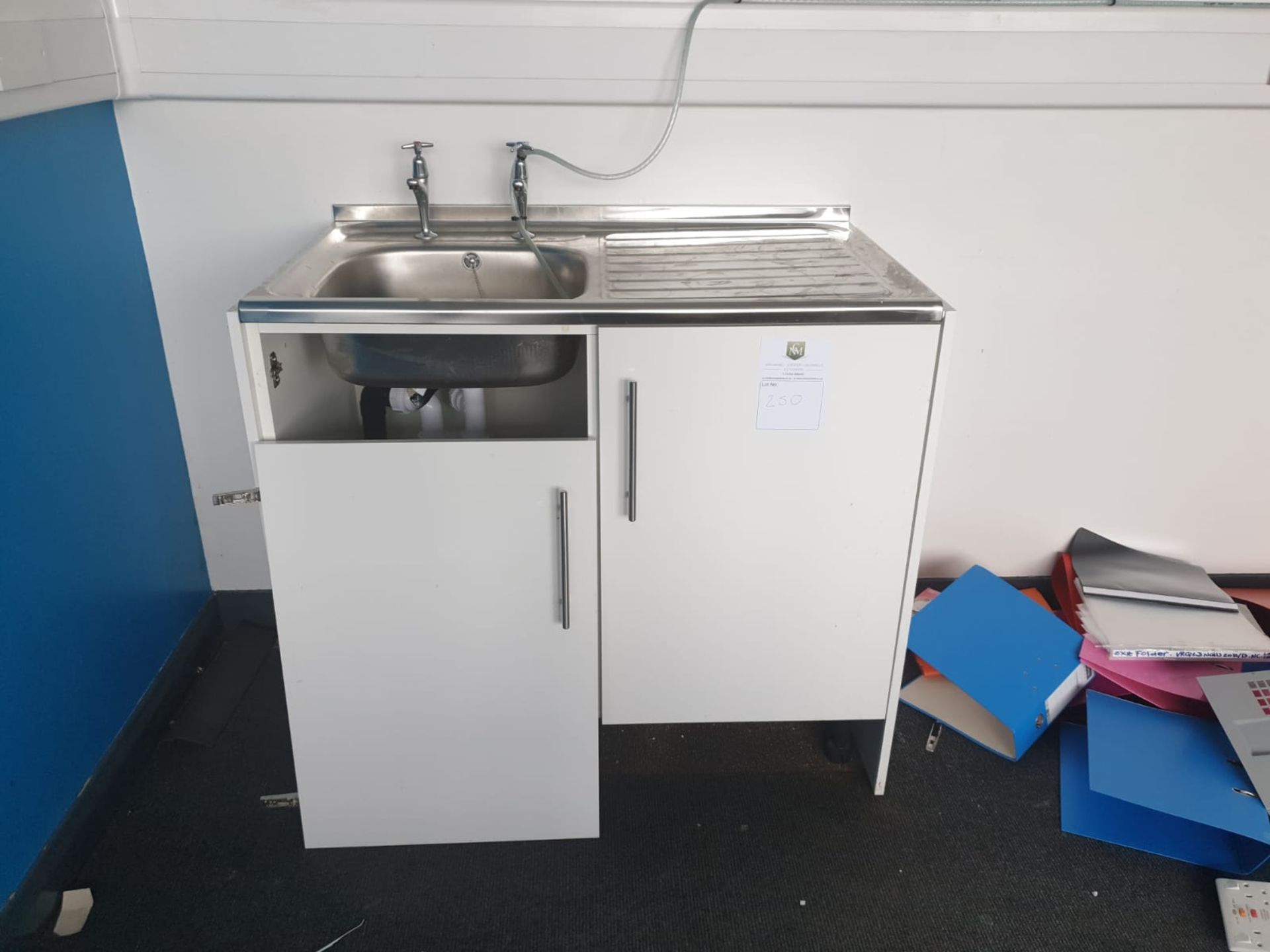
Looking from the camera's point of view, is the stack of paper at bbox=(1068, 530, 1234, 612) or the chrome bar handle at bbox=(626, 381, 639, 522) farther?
the stack of paper at bbox=(1068, 530, 1234, 612)

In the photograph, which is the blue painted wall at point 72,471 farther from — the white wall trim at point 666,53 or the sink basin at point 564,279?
the sink basin at point 564,279

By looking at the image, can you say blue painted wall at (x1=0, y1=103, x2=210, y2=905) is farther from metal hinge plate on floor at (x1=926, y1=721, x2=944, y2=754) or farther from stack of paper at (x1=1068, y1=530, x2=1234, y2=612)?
stack of paper at (x1=1068, y1=530, x2=1234, y2=612)

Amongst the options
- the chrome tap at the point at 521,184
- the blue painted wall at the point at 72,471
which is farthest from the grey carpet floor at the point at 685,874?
the chrome tap at the point at 521,184

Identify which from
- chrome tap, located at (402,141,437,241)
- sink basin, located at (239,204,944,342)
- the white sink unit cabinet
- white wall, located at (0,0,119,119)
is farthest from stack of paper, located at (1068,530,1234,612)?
white wall, located at (0,0,119,119)

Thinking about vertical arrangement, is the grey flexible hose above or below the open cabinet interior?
above

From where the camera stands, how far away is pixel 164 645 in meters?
1.74

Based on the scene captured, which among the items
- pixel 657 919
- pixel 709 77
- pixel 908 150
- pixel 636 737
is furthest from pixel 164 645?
pixel 908 150

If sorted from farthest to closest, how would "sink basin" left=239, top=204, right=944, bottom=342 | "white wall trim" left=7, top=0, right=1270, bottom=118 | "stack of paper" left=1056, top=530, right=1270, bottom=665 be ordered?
"stack of paper" left=1056, top=530, right=1270, bottom=665 → "white wall trim" left=7, top=0, right=1270, bottom=118 → "sink basin" left=239, top=204, right=944, bottom=342

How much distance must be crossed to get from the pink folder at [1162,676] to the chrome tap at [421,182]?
1480 millimetres

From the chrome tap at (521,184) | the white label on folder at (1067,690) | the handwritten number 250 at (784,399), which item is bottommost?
the white label on folder at (1067,690)

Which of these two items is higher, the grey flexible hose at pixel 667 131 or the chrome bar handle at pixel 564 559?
the grey flexible hose at pixel 667 131

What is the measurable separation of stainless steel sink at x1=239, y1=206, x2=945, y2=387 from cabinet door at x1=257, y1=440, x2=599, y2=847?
15 centimetres

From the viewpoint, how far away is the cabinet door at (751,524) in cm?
122

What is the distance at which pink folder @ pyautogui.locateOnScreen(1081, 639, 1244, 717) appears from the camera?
1678mm
